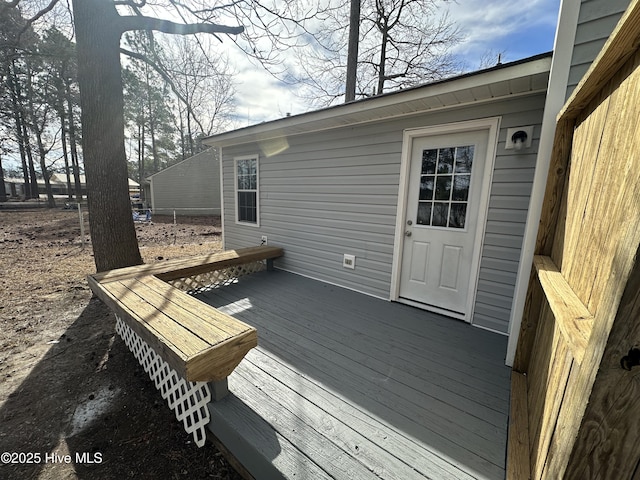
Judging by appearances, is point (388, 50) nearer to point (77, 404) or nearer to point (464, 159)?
point (464, 159)

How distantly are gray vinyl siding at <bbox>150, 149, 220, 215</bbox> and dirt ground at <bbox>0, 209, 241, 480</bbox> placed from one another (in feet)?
38.8

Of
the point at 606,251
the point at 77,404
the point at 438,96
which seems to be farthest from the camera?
the point at 438,96

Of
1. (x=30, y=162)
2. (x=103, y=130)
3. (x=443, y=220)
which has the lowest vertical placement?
(x=443, y=220)

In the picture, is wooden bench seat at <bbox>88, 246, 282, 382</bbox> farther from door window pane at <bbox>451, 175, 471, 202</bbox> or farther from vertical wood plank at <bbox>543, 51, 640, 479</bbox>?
door window pane at <bbox>451, 175, 471, 202</bbox>

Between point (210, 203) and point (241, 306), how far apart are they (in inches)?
564

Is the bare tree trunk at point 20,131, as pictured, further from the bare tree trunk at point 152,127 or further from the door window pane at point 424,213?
the door window pane at point 424,213

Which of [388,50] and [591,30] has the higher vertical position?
[388,50]

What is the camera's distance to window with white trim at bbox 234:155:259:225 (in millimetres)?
5223

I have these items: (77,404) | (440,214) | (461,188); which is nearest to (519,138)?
(461,188)

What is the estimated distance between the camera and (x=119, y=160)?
3.70m

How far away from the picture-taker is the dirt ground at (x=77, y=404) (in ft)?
5.42

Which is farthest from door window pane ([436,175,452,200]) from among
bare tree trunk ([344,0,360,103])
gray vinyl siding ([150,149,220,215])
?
gray vinyl siding ([150,149,220,215])

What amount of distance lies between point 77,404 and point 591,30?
4.45 m

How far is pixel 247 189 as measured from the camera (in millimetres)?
5406
